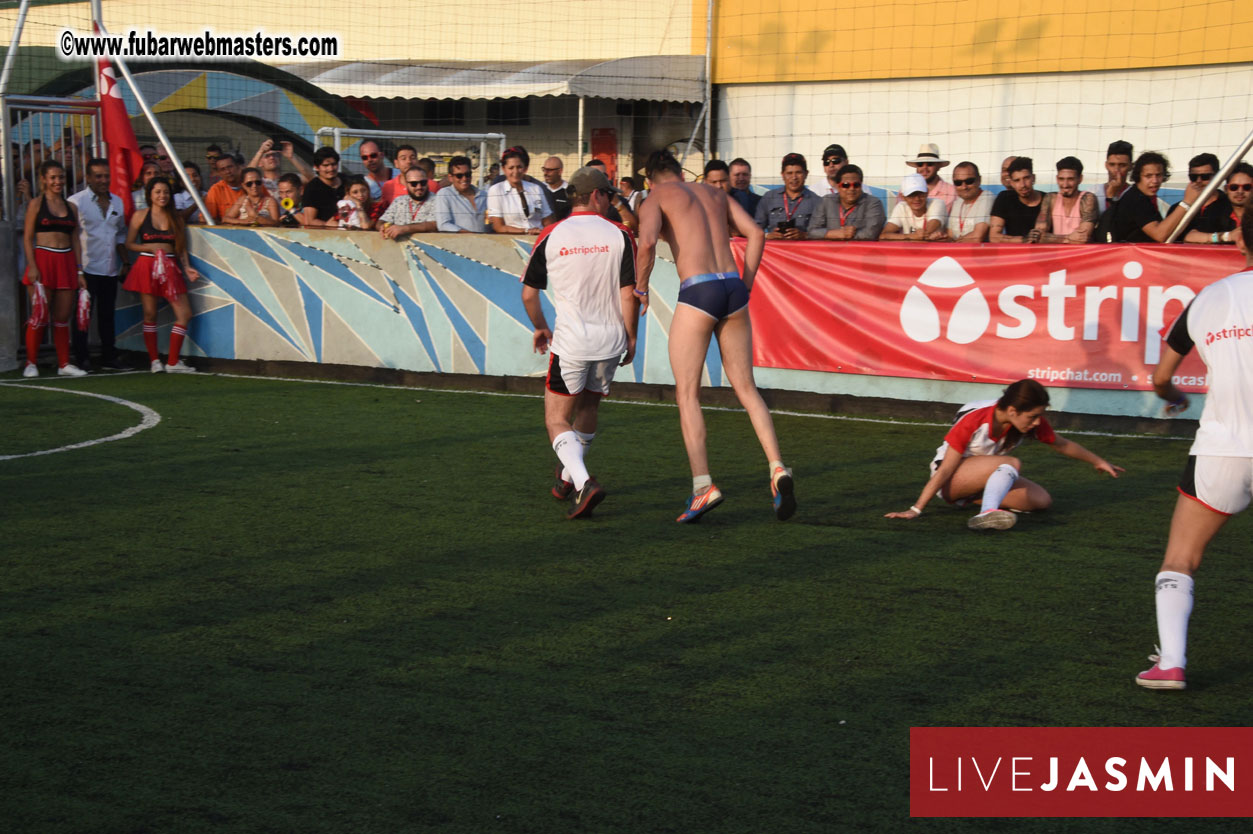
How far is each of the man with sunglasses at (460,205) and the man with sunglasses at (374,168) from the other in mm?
1042

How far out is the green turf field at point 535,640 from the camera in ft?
12.1

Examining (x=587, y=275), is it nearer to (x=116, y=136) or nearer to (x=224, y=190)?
(x=224, y=190)

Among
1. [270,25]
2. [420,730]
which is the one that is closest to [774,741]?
[420,730]

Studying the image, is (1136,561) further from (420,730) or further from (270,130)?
(270,130)

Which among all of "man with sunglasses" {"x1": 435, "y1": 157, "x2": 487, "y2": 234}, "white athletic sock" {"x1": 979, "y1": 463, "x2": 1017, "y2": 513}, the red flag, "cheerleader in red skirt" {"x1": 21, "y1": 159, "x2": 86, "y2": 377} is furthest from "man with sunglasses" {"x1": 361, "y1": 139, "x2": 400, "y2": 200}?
"white athletic sock" {"x1": 979, "y1": 463, "x2": 1017, "y2": 513}

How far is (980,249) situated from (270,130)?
50.8ft

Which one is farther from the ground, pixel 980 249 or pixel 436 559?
pixel 980 249

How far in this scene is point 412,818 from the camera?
139 inches

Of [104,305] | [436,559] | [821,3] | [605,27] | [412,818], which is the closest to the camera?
[412,818]

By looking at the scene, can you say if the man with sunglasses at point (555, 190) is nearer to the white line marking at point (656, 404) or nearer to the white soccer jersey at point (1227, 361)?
the white line marking at point (656, 404)

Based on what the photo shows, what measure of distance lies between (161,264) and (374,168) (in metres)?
2.43

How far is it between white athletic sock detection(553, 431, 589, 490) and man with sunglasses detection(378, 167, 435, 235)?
5.67 m

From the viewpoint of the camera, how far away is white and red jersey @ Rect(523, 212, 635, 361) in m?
7.26

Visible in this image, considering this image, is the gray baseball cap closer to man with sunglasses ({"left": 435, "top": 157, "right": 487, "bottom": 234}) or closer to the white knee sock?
the white knee sock
